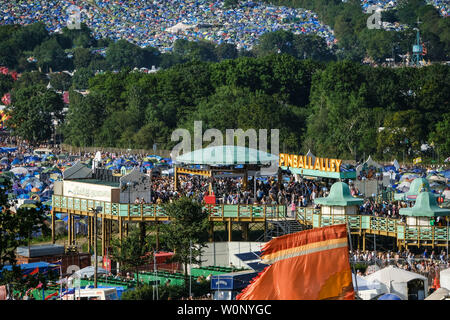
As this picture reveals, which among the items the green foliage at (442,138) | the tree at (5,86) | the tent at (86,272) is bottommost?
the tent at (86,272)

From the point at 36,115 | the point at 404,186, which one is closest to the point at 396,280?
the point at 404,186

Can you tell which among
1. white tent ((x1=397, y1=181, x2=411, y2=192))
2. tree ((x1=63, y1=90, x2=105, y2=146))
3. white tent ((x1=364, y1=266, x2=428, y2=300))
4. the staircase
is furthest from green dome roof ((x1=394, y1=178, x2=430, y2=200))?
tree ((x1=63, y1=90, x2=105, y2=146))

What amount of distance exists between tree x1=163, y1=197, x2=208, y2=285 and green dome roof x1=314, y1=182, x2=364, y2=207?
466 centimetres

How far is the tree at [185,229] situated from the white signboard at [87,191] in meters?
5.61

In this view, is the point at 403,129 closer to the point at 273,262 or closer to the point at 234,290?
the point at 234,290

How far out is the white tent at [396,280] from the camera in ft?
88.4

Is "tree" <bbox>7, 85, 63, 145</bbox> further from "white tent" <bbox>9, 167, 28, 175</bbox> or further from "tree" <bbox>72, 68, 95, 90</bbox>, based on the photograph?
"tree" <bbox>72, 68, 95, 90</bbox>

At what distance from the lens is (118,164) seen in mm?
71750

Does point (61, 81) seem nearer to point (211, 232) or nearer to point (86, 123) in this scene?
point (86, 123)

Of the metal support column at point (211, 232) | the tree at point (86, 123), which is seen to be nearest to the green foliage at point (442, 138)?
the tree at point (86, 123)

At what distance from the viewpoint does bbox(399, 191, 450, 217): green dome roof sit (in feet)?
113

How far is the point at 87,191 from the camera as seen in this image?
41375 millimetres

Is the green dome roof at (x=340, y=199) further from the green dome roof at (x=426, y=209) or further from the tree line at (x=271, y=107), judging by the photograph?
the tree line at (x=271, y=107)
